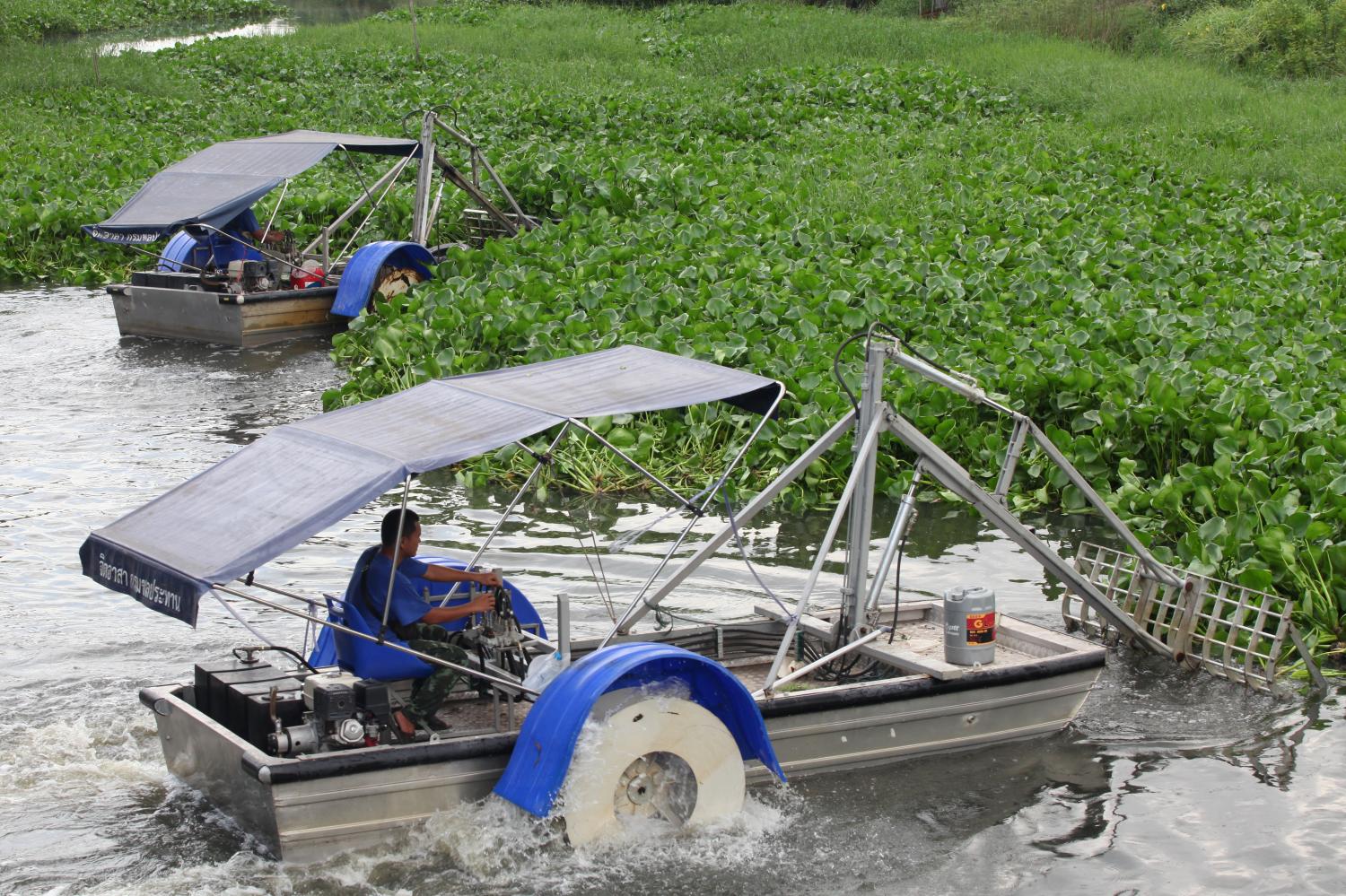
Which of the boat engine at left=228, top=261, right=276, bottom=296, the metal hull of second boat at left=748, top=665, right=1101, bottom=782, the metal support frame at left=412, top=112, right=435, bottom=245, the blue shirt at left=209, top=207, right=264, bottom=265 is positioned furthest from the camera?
the metal support frame at left=412, top=112, right=435, bottom=245

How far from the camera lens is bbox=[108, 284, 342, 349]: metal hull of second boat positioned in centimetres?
1628

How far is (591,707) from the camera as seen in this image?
235 inches

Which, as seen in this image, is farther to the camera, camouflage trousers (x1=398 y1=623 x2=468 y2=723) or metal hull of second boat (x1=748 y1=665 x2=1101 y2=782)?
metal hull of second boat (x1=748 y1=665 x2=1101 y2=782)

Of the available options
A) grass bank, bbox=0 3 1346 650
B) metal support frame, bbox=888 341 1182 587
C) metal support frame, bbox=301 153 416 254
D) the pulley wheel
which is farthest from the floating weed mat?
metal support frame, bbox=301 153 416 254

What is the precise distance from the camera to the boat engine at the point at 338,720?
611 centimetres

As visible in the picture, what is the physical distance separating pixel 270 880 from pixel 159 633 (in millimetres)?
3224

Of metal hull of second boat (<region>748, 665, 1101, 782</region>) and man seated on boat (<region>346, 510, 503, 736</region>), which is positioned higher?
man seated on boat (<region>346, 510, 503, 736</region>)

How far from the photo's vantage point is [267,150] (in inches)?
648

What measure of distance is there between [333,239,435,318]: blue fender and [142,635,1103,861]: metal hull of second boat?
9.51 m

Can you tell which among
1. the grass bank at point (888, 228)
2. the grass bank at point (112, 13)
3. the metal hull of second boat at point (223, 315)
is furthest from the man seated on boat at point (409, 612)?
the grass bank at point (112, 13)

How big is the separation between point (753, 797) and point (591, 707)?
1.14 metres

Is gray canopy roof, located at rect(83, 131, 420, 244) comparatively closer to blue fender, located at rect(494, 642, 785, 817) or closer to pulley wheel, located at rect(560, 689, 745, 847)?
blue fender, located at rect(494, 642, 785, 817)

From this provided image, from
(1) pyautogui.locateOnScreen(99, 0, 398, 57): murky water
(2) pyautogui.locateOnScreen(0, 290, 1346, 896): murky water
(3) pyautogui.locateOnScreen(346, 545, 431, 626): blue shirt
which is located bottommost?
(2) pyautogui.locateOnScreen(0, 290, 1346, 896): murky water

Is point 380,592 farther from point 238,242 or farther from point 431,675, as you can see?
point 238,242
